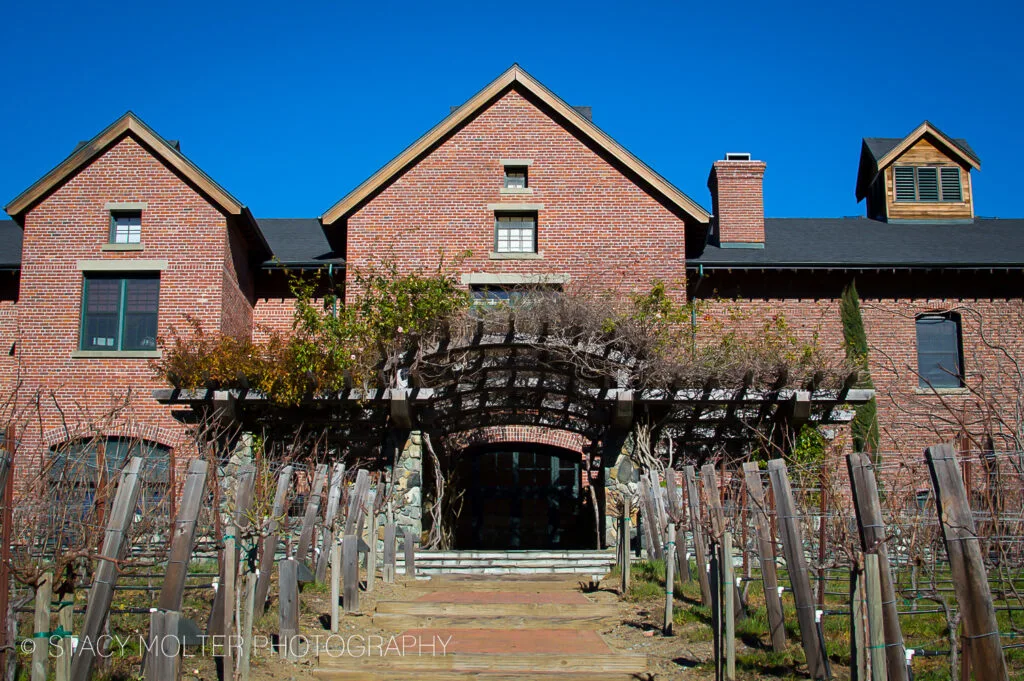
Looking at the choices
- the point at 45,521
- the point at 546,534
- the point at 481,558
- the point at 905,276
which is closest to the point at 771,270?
the point at 905,276

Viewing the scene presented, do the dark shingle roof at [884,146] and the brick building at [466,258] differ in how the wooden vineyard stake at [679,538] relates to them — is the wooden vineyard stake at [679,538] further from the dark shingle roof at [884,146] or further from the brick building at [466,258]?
the dark shingle roof at [884,146]

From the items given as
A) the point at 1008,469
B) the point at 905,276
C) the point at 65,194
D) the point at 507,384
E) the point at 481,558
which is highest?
the point at 65,194

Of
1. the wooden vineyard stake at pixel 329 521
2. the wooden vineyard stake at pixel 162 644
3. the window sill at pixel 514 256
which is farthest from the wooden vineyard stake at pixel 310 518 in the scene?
the window sill at pixel 514 256

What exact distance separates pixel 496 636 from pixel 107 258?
13551 mm

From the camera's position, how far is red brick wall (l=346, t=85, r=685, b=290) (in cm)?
2055

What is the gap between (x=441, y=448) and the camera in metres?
18.4

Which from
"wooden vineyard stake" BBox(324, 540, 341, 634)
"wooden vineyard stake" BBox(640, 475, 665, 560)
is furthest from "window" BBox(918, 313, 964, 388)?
"wooden vineyard stake" BBox(324, 540, 341, 634)

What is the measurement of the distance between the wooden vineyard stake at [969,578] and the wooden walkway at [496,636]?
322cm

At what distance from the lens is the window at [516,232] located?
21016mm

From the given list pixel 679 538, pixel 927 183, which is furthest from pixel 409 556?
pixel 927 183

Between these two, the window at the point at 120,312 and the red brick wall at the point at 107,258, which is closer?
the red brick wall at the point at 107,258

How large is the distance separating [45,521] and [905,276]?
1782cm

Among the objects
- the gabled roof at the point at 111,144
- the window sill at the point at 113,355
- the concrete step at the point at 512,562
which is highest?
the gabled roof at the point at 111,144

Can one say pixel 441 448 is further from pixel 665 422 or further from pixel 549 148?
pixel 549 148
